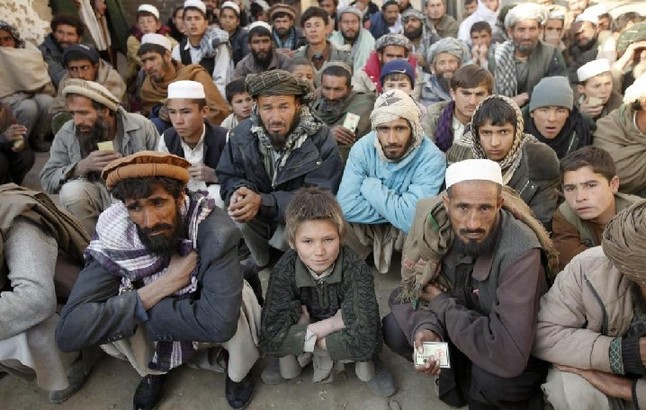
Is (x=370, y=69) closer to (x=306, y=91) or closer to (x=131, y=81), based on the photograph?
(x=306, y=91)

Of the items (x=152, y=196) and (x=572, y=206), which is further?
(x=572, y=206)

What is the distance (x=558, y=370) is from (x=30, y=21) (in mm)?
7768

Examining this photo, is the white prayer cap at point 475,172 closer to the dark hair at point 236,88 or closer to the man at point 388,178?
the man at point 388,178

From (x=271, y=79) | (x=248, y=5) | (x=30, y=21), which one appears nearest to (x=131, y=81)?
(x=30, y=21)

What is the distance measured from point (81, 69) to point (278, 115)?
132 inches

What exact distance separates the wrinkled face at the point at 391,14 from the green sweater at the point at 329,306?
6.46 metres

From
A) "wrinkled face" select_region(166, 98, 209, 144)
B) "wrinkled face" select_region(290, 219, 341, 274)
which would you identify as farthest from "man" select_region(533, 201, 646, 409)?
"wrinkled face" select_region(166, 98, 209, 144)

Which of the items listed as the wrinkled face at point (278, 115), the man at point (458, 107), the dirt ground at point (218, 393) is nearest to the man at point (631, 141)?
the man at point (458, 107)

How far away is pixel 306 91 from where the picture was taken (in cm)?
372

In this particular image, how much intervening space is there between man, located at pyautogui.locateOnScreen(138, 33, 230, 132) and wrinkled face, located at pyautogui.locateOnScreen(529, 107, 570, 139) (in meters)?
3.68

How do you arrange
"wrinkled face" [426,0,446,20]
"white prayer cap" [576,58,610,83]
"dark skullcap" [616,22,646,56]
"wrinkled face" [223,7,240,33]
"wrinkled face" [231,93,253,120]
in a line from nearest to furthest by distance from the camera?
"white prayer cap" [576,58,610,83], "wrinkled face" [231,93,253,120], "dark skullcap" [616,22,646,56], "wrinkled face" [223,7,240,33], "wrinkled face" [426,0,446,20]

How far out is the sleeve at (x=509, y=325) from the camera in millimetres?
2139

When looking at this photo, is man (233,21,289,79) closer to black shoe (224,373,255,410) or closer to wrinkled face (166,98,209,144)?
wrinkled face (166,98,209,144)

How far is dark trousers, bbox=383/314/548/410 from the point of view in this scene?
231 centimetres
